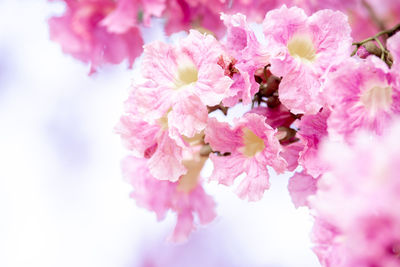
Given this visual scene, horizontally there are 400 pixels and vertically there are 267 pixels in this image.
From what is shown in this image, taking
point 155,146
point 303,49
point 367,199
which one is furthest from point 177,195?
point 367,199

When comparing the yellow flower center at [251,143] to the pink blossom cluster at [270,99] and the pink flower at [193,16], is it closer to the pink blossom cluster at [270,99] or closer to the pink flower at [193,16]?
the pink blossom cluster at [270,99]

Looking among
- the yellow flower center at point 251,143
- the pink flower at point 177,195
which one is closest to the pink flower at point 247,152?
the yellow flower center at point 251,143

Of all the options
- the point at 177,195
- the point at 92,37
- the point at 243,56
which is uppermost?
the point at 243,56

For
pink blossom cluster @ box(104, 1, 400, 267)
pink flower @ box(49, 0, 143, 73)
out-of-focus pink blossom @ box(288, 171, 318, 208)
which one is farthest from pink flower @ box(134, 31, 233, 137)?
pink flower @ box(49, 0, 143, 73)

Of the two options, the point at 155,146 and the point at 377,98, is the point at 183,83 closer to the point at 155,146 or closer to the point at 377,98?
the point at 155,146

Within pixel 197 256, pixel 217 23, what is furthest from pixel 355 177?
pixel 197 256

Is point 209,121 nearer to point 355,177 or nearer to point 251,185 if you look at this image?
point 251,185

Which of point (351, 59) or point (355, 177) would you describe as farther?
point (351, 59)
